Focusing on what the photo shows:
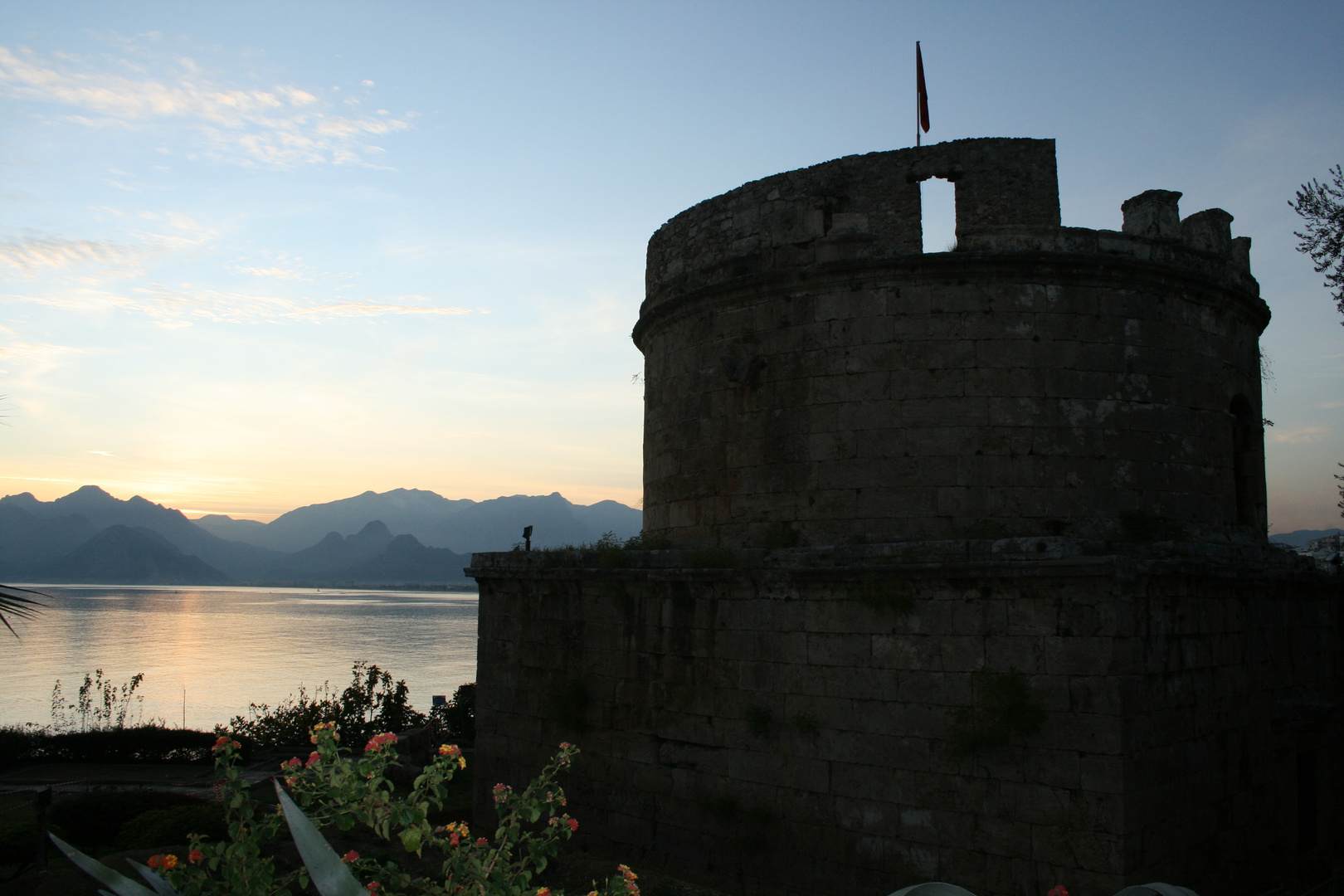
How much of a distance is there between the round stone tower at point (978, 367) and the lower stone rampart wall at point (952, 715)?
919mm

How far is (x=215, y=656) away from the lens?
202ft

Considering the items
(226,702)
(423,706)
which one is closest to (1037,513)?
(423,706)

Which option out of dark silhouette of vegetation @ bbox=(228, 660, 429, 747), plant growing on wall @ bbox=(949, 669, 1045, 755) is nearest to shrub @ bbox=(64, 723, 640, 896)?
plant growing on wall @ bbox=(949, 669, 1045, 755)

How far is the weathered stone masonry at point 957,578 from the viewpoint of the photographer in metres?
7.75

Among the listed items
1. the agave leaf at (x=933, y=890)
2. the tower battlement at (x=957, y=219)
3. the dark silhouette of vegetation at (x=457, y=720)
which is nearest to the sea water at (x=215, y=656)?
the dark silhouette of vegetation at (x=457, y=720)

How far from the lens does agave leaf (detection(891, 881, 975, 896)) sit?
465cm

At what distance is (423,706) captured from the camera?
3891 centimetres

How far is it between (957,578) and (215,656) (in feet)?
215

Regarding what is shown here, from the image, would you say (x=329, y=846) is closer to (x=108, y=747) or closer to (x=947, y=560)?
(x=947, y=560)

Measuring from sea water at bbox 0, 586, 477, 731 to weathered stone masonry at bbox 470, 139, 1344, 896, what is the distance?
54.8 feet

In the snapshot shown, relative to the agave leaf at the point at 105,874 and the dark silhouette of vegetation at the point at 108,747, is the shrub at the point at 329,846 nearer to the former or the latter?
the agave leaf at the point at 105,874

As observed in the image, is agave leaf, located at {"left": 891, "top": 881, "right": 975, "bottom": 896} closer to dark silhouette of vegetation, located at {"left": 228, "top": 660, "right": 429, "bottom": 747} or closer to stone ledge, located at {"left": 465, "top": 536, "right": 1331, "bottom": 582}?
stone ledge, located at {"left": 465, "top": 536, "right": 1331, "bottom": 582}

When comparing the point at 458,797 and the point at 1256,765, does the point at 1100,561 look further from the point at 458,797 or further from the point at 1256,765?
the point at 458,797

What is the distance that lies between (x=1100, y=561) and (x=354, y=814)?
20.1 ft
